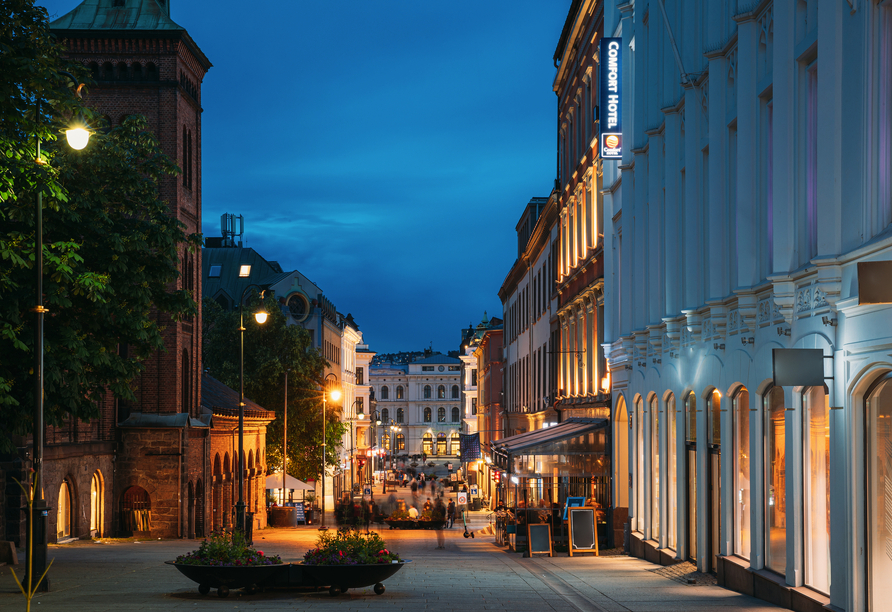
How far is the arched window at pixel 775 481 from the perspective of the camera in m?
14.5

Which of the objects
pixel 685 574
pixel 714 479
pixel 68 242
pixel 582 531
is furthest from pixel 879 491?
pixel 582 531

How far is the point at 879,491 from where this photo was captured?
11398mm

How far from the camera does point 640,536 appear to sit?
2475 centimetres

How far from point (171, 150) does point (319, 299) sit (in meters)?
46.6

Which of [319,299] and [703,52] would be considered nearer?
[703,52]

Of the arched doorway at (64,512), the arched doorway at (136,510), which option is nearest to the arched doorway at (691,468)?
the arched doorway at (64,512)

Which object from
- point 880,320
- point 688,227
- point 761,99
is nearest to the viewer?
point 880,320

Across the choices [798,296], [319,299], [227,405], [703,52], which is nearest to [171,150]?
[227,405]

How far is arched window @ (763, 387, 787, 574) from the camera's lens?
572 inches

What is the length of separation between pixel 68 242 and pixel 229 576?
7065 millimetres

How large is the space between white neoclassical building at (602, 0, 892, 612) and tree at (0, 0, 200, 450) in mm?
10265

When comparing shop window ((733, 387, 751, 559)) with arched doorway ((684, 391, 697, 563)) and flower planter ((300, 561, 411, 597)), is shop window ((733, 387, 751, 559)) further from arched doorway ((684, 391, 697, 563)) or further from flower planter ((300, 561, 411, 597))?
flower planter ((300, 561, 411, 597))

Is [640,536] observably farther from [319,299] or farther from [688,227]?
[319,299]

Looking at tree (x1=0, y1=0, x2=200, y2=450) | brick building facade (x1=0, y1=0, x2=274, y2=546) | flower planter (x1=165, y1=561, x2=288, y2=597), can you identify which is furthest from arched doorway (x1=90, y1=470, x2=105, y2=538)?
flower planter (x1=165, y1=561, x2=288, y2=597)
